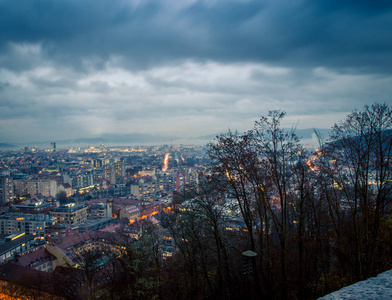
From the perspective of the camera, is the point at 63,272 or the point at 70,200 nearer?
the point at 63,272

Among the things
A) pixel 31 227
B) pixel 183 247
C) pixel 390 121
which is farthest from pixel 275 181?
pixel 31 227

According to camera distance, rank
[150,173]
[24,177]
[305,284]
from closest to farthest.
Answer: [305,284], [24,177], [150,173]

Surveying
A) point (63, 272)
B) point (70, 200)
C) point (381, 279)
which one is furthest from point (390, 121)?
point (70, 200)

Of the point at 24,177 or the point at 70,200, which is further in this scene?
the point at 24,177

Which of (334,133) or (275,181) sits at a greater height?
(334,133)

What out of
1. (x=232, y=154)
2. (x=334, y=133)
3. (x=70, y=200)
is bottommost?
(x=70, y=200)

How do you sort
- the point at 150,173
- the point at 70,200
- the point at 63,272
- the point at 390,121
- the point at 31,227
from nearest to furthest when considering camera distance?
1. the point at 390,121
2. the point at 63,272
3. the point at 31,227
4. the point at 70,200
5. the point at 150,173

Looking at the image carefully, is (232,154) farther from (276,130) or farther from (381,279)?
(381,279)

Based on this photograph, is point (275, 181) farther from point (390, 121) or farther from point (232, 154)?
point (390, 121)

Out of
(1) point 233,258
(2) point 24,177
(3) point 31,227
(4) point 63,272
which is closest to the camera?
(1) point 233,258
